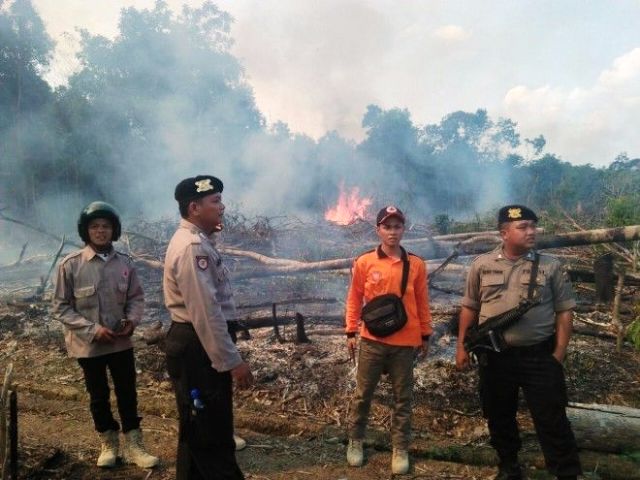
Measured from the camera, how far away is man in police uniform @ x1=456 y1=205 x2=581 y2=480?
9.64 feet

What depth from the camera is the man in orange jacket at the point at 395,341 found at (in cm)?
341

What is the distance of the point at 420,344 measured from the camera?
345cm

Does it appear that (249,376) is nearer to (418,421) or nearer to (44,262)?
(418,421)

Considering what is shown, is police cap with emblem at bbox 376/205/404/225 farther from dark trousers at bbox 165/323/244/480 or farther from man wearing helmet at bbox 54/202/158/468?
man wearing helmet at bbox 54/202/158/468

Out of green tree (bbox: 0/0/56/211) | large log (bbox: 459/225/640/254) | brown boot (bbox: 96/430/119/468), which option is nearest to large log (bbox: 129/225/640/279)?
large log (bbox: 459/225/640/254)

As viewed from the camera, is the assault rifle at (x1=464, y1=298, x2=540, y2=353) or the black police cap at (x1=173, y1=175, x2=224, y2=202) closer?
the black police cap at (x1=173, y1=175, x2=224, y2=202)

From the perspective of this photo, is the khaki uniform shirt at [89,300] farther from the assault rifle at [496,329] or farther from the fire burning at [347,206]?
the fire burning at [347,206]

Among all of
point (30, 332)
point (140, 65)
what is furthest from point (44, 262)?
point (140, 65)

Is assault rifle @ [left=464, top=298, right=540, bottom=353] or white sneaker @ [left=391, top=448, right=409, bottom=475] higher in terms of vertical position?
assault rifle @ [left=464, top=298, right=540, bottom=353]

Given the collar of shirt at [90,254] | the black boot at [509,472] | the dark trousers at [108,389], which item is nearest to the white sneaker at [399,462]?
the black boot at [509,472]

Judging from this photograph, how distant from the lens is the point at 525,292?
308 cm

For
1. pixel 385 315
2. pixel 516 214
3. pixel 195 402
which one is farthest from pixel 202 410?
pixel 516 214

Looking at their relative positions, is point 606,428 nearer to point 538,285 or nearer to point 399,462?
point 538,285

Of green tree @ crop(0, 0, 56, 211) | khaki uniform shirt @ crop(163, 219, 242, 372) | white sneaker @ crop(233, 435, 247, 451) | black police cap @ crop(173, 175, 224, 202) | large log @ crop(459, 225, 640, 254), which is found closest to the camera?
khaki uniform shirt @ crop(163, 219, 242, 372)
